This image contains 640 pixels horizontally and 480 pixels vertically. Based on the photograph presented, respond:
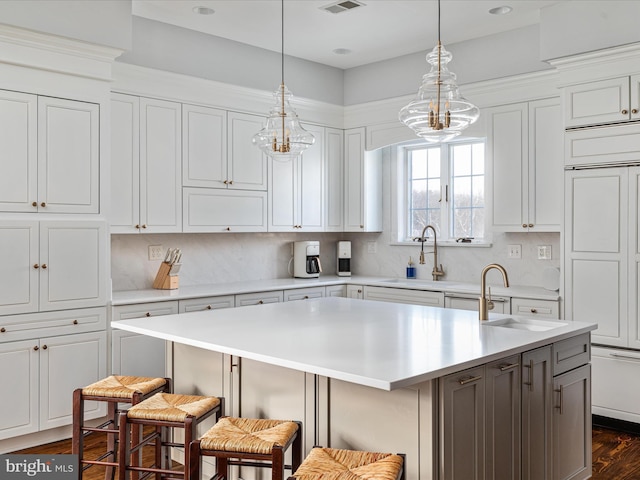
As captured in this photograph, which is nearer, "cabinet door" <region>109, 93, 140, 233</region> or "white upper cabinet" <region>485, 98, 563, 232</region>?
"cabinet door" <region>109, 93, 140, 233</region>

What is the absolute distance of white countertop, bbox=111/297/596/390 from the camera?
2.10 meters

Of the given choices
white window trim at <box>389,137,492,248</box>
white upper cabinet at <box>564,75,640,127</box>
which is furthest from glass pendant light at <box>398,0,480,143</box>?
white window trim at <box>389,137,492,248</box>

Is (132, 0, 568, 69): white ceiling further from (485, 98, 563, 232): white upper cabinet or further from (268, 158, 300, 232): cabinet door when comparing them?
(268, 158, 300, 232): cabinet door

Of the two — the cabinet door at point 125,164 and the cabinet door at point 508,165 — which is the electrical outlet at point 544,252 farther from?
the cabinet door at point 125,164

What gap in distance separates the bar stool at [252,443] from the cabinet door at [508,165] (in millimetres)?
3075

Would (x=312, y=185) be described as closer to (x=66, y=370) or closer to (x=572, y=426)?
(x=66, y=370)

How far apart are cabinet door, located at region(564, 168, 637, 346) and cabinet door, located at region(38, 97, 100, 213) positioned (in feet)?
10.8

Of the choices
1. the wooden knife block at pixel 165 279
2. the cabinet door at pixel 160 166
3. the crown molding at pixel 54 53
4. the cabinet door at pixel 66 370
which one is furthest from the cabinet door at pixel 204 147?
the cabinet door at pixel 66 370

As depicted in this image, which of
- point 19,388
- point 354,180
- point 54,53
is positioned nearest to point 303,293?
point 354,180

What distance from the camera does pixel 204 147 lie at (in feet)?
16.0

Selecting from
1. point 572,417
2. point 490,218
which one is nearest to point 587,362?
point 572,417

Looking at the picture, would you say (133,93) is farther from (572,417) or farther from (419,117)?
(572,417)

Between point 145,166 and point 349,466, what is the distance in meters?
3.15

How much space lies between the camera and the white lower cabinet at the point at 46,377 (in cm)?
360
